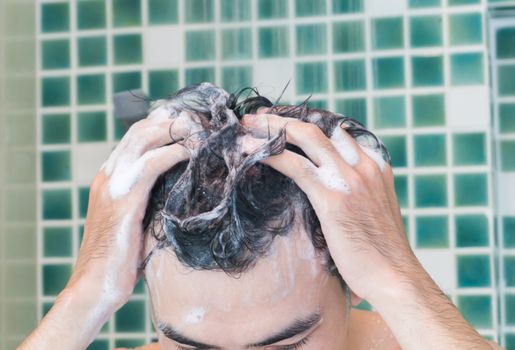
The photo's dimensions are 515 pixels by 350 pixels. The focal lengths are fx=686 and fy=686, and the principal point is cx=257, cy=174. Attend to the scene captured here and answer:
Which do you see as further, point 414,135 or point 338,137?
point 414,135

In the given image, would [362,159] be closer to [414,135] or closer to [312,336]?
[312,336]

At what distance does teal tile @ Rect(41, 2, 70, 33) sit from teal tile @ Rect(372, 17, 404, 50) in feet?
3.48

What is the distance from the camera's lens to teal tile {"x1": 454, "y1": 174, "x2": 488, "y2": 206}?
2207 millimetres

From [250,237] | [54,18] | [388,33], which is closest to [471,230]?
[388,33]

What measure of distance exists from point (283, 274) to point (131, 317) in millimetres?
1255

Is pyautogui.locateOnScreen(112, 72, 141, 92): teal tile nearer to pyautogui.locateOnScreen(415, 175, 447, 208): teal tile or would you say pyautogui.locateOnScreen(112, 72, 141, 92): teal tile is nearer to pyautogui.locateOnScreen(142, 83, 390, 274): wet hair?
pyautogui.locateOnScreen(415, 175, 447, 208): teal tile

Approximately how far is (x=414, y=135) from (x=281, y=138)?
1.16m

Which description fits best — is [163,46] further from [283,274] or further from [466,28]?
[283,274]

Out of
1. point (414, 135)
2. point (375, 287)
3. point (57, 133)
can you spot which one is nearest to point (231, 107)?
point (375, 287)

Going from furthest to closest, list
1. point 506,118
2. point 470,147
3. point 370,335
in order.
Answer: point 506,118, point 470,147, point 370,335

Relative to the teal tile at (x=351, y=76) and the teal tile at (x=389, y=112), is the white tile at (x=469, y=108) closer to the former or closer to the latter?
the teal tile at (x=389, y=112)

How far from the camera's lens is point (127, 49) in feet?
7.69

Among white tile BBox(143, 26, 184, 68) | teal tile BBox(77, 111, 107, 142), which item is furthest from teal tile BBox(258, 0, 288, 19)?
teal tile BBox(77, 111, 107, 142)

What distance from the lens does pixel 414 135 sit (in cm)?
223
